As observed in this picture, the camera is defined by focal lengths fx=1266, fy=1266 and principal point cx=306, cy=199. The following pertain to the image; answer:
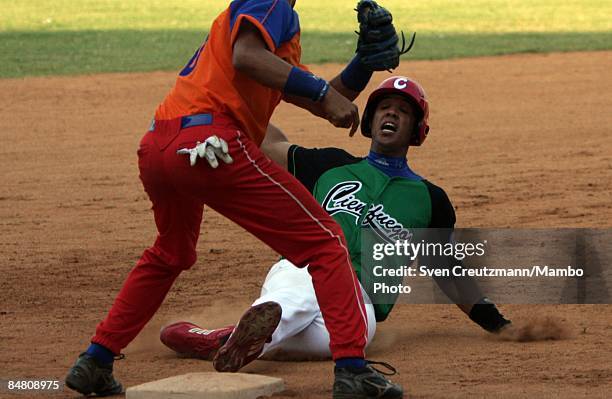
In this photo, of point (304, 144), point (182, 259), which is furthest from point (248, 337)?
point (304, 144)

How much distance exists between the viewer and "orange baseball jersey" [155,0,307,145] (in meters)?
4.71

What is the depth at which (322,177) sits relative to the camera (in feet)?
21.1

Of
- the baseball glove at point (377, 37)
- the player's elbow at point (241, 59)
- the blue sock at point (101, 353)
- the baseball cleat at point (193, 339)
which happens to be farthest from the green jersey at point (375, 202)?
the player's elbow at point (241, 59)

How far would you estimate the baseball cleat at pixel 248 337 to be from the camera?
5.29m

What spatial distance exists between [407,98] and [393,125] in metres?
0.15

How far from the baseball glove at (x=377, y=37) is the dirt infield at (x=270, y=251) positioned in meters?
1.35

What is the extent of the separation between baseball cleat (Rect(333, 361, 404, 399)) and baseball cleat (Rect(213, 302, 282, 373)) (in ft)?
1.96

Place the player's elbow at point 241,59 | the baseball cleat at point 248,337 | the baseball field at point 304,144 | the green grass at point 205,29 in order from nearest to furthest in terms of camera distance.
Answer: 1. the player's elbow at point 241,59
2. the baseball cleat at point 248,337
3. the baseball field at point 304,144
4. the green grass at point 205,29

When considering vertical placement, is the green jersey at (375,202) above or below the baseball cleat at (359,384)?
above

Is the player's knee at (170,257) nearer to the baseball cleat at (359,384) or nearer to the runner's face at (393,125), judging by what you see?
the baseball cleat at (359,384)

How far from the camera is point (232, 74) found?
15.9 ft

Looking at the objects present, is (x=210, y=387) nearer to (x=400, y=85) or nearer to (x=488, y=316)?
(x=488, y=316)

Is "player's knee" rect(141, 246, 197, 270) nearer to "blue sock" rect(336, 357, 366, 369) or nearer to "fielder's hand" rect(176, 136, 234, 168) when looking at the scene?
"fielder's hand" rect(176, 136, 234, 168)

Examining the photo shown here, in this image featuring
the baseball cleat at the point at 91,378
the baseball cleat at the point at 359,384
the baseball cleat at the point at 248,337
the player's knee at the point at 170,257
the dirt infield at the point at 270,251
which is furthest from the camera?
the dirt infield at the point at 270,251
